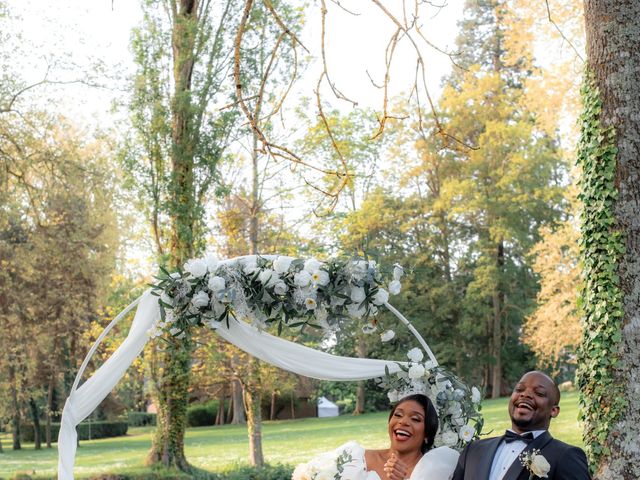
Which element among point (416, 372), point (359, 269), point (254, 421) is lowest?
point (254, 421)

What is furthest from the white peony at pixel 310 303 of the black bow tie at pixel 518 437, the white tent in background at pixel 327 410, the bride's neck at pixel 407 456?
the white tent in background at pixel 327 410

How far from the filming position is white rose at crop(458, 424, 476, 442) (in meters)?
4.75

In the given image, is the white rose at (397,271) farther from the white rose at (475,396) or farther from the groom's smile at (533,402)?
the groom's smile at (533,402)

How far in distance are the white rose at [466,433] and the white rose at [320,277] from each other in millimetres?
1153

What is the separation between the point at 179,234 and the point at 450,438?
728 cm

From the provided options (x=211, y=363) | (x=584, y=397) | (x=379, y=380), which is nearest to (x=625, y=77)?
(x=584, y=397)

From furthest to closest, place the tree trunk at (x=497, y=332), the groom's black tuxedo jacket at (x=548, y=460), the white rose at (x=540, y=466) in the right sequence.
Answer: the tree trunk at (x=497, y=332), the groom's black tuxedo jacket at (x=548, y=460), the white rose at (x=540, y=466)

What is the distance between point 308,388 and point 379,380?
47.2 feet

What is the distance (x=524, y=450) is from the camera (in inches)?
140

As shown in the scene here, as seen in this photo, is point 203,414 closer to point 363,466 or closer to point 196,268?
point 196,268

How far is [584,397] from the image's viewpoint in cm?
570

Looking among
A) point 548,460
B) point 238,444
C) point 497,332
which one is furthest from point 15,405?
point 548,460

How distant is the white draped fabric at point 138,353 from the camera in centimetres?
466

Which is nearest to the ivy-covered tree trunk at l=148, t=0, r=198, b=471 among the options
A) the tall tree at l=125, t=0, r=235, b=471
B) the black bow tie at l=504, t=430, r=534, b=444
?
the tall tree at l=125, t=0, r=235, b=471
